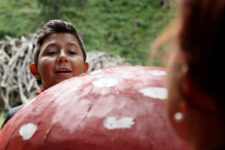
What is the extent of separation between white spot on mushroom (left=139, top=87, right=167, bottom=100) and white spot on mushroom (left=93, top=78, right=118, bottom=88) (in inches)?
3.4

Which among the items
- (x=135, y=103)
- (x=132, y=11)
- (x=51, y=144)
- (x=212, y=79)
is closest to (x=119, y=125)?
(x=135, y=103)

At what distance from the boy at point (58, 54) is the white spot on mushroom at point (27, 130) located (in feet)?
2.93

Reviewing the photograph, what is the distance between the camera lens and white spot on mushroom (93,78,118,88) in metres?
0.91

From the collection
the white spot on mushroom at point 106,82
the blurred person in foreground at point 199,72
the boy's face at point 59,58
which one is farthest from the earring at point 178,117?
the boy's face at point 59,58

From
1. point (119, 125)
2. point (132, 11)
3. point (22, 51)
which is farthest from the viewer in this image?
point (132, 11)

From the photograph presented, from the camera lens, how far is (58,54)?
1808mm

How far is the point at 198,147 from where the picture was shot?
0.55m

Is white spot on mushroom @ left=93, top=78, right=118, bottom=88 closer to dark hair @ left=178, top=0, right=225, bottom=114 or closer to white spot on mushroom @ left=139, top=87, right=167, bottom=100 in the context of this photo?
white spot on mushroom @ left=139, top=87, right=167, bottom=100

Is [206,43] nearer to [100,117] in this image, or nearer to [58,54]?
[100,117]

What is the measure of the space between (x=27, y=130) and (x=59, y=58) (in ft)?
2.99

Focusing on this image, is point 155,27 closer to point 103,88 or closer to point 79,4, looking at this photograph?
point 79,4

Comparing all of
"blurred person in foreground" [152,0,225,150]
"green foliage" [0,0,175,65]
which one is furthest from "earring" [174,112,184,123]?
"green foliage" [0,0,175,65]

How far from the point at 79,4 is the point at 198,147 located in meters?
9.95

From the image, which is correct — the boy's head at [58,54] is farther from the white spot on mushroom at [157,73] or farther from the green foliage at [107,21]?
the green foliage at [107,21]
